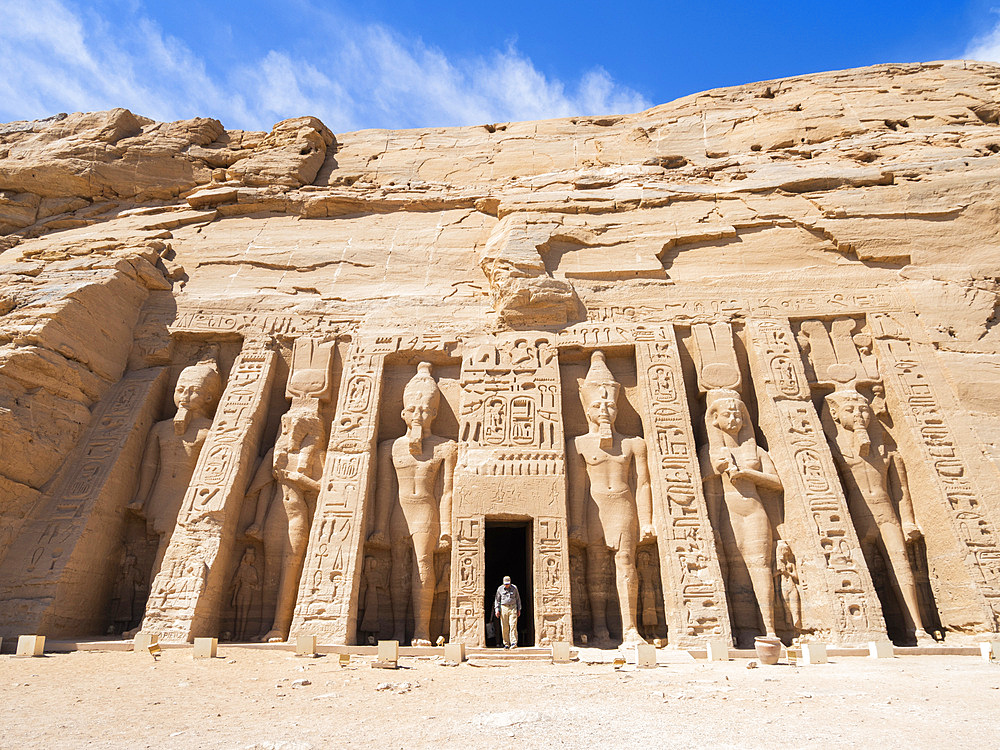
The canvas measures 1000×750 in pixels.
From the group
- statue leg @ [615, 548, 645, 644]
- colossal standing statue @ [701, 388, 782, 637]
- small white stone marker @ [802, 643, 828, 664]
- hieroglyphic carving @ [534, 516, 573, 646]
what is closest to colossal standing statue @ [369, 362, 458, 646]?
hieroglyphic carving @ [534, 516, 573, 646]

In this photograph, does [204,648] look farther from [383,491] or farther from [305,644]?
[383,491]

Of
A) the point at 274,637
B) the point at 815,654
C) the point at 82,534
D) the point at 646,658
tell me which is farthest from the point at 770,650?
the point at 82,534

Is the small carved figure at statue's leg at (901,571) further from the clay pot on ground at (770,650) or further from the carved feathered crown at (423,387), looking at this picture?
the carved feathered crown at (423,387)

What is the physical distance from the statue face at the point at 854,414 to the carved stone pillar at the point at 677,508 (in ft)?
6.88

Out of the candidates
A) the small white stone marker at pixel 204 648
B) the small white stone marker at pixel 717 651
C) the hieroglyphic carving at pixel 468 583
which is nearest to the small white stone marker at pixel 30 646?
the small white stone marker at pixel 204 648

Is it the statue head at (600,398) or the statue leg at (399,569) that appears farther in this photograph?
the statue head at (600,398)

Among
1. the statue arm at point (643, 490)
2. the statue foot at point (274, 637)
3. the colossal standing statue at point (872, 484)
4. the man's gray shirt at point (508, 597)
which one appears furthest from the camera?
the statue arm at point (643, 490)

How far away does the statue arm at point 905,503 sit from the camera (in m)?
8.84

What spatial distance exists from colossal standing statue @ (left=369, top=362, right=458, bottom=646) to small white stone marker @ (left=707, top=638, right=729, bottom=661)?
11.3 ft

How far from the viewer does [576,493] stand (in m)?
9.34

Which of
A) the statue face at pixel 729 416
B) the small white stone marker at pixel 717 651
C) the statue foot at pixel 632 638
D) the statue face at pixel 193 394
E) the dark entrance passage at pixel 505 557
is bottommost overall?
the small white stone marker at pixel 717 651

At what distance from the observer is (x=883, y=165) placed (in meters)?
11.9

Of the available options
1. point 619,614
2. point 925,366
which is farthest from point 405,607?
point 925,366

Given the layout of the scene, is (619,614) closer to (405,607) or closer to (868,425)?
(405,607)
